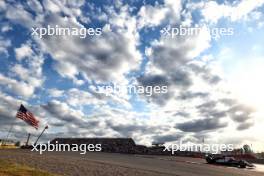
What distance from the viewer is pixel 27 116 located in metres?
39.6

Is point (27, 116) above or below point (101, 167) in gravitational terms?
above

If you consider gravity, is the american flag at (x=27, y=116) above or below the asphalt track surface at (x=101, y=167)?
above

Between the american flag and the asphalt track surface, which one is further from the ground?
the american flag

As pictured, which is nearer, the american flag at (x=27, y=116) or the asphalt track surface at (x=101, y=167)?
the asphalt track surface at (x=101, y=167)

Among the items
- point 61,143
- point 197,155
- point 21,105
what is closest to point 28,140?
point 61,143

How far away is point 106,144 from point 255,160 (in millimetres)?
30928

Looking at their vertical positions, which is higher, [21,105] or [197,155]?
[21,105]

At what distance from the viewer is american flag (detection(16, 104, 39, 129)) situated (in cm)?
3881

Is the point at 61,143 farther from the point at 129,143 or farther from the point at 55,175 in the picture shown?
the point at 55,175

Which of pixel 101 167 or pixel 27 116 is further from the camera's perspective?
pixel 27 116

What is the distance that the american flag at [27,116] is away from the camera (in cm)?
3881

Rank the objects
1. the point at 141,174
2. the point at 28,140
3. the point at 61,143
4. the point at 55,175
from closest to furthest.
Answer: the point at 55,175, the point at 141,174, the point at 28,140, the point at 61,143

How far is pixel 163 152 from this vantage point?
64.4 metres

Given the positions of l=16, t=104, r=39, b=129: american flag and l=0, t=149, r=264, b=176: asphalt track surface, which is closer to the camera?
l=0, t=149, r=264, b=176: asphalt track surface
